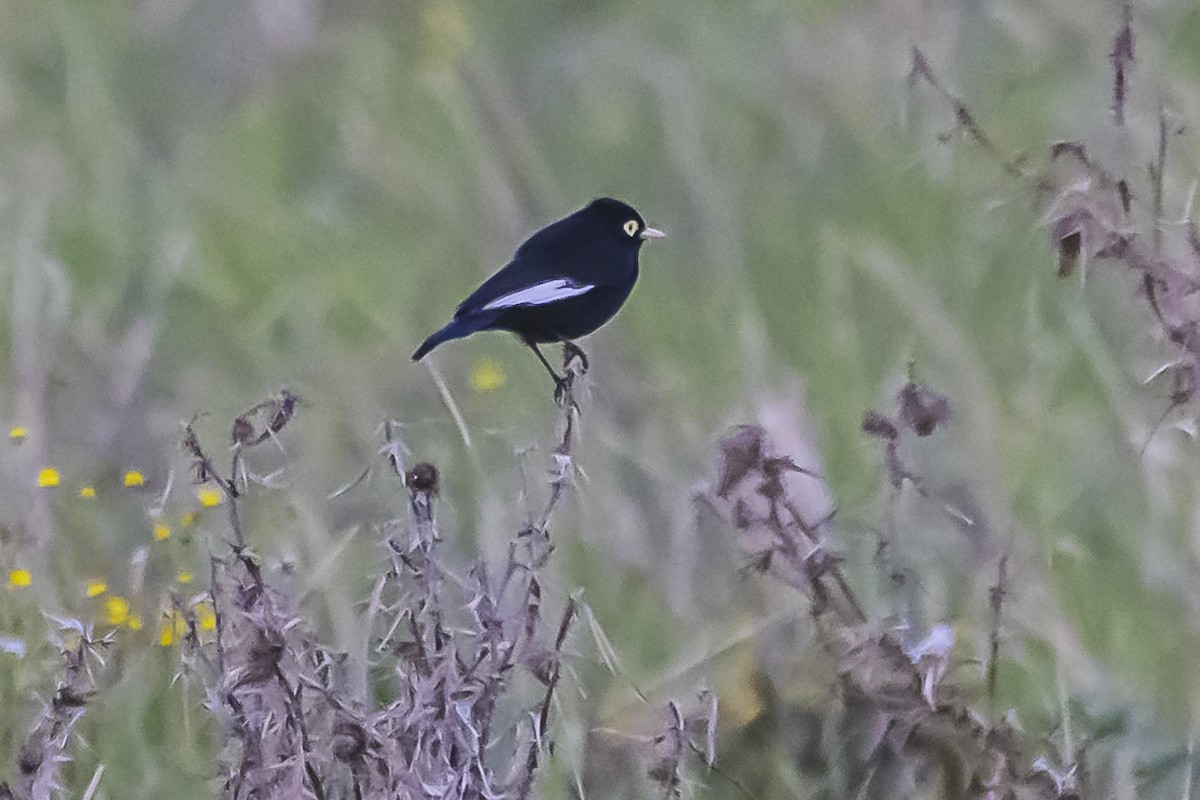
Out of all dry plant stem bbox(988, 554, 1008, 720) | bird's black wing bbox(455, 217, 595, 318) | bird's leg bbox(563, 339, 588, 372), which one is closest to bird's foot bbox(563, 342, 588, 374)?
bird's leg bbox(563, 339, 588, 372)

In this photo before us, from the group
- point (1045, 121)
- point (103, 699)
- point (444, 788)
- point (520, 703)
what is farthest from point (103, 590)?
point (1045, 121)

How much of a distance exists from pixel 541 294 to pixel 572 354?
0.14 m

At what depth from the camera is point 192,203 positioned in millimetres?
2445

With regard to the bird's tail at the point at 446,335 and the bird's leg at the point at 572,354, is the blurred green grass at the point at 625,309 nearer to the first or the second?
the bird's leg at the point at 572,354

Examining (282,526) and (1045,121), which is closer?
(282,526)

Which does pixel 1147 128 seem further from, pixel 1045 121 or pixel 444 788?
pixel 444 788

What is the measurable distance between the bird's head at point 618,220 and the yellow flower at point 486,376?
24 centimetres

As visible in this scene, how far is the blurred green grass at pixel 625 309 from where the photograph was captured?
2.03m

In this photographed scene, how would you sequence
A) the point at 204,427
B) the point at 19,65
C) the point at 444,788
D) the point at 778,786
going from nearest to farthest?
the point at 444,788 < the point at 778,786 < the point at 204,427 < the point at 19,65

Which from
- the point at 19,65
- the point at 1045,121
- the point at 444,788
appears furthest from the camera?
the point at 19,65

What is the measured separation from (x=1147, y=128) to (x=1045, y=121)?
0.53 feet

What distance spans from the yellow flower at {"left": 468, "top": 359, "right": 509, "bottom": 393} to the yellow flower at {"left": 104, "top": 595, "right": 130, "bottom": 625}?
505 millimetres

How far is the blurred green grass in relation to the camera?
203cm

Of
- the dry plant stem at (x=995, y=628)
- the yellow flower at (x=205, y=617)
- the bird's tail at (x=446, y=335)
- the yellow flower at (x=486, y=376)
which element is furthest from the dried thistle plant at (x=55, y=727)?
the dry plant stem at (x=995, y=628)
